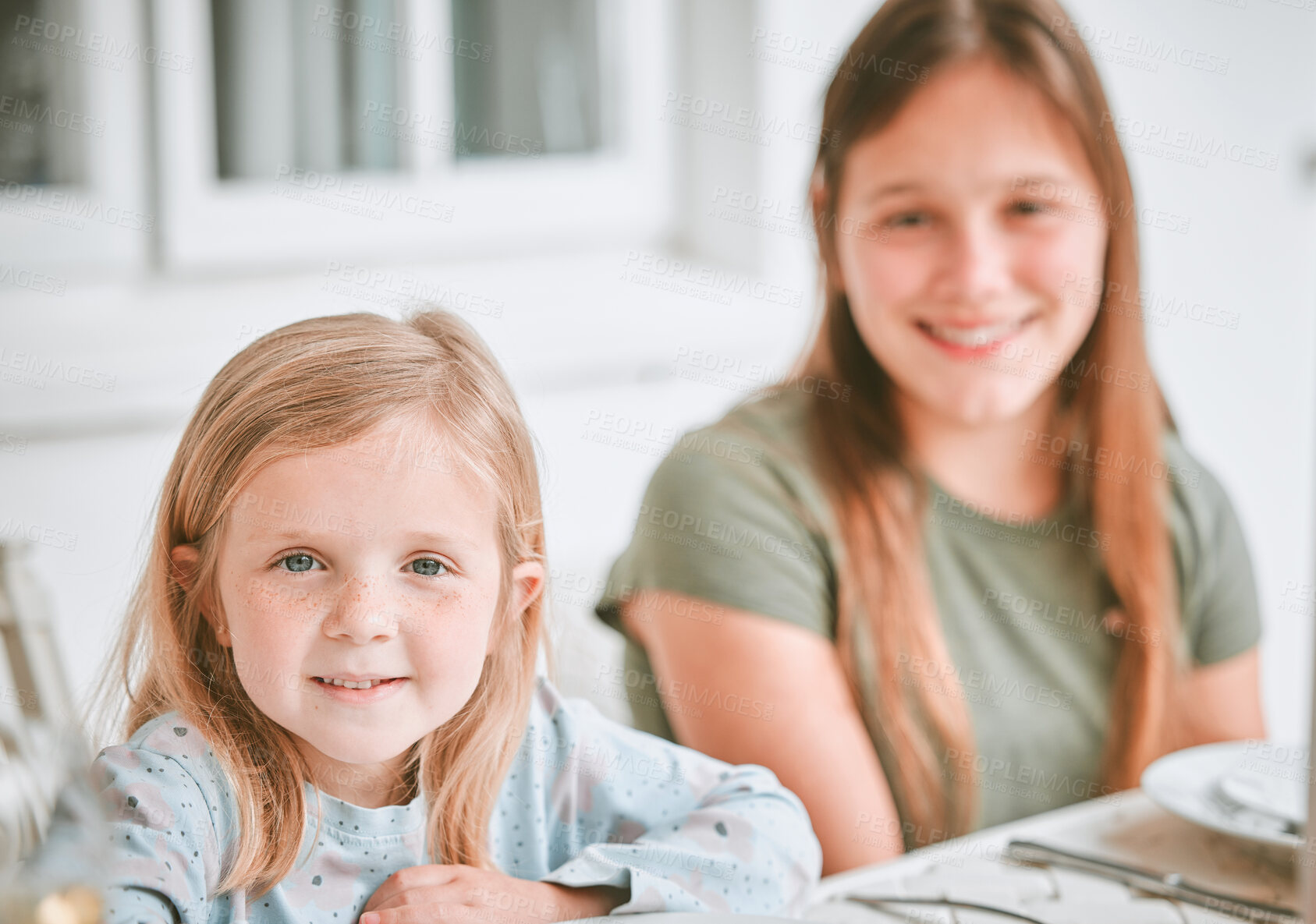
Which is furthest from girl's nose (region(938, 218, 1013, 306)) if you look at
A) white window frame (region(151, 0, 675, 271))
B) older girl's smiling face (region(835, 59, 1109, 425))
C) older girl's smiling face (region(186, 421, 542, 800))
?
older girl's smiling face (region(186, 421, 542, 800))

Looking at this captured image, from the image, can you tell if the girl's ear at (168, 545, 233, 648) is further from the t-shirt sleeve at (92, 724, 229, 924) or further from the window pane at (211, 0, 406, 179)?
the window pane at (211, 0, 406, 179)

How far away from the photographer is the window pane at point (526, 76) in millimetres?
849

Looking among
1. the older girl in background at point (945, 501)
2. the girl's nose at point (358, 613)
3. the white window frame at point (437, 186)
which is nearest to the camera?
the girl's nose at point (358, 613)

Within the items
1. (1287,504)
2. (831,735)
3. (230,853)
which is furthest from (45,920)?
(1287,504)

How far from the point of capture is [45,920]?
0.53 meters

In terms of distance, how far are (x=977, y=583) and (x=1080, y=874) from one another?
0.28 meters

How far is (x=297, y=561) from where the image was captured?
636 millimetres

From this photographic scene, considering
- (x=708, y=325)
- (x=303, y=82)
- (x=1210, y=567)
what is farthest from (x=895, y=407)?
(x=303, y=82)

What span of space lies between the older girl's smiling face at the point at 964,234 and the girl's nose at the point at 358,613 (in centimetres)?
54

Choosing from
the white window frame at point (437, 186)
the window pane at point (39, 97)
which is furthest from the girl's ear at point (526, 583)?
the window pane at point (39, 97)

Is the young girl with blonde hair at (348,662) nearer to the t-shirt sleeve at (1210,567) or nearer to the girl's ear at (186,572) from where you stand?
the girl's ear at (186,572)

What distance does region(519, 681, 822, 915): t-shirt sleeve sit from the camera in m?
0.72

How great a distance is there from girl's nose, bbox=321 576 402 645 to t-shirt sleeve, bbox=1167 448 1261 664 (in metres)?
0.84

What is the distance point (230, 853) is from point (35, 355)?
0.30 m
